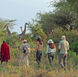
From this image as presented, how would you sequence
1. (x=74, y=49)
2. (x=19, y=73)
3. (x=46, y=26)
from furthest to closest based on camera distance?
(x=46, y=26), (x=74, y=49), (x=19, y=73)

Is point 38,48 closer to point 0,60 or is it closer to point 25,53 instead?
point 25,53

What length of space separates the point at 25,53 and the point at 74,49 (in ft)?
30.4

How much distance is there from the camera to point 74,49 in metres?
23.9

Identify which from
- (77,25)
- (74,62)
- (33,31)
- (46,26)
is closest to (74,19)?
(77,25)

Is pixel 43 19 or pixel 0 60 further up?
pixel 43 19

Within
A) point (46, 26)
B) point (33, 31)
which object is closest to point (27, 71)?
point (33, 31)

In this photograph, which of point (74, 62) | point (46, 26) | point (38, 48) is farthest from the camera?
point (46, 26)

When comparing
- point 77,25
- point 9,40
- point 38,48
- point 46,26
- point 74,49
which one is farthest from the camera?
point 46,26

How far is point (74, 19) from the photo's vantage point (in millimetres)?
44531

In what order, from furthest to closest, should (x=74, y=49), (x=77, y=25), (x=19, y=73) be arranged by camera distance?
1. (x=77, y=25)
2. (x=74, y=49)
3. (x=19, y=73)

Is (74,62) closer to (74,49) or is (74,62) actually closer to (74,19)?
(74,49)

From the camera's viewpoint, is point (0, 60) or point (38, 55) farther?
point (0, 60)

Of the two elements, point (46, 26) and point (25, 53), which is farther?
point (46, 26)

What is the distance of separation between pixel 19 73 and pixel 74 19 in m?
32.9
